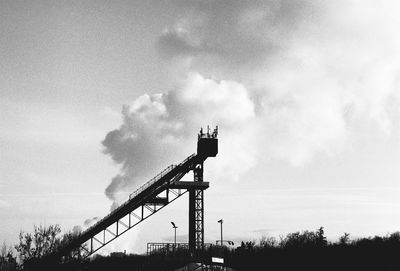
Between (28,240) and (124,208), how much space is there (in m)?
34.1

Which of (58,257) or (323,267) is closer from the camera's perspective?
(323,267)

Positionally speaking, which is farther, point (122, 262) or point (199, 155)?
point (122, 262)

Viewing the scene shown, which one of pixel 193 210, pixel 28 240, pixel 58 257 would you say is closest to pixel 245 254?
pixel 193 210

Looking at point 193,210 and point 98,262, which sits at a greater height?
point 193,210

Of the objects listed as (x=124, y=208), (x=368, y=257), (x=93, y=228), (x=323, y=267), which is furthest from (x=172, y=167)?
(x=368, y=257)

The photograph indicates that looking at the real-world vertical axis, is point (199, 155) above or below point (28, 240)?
above

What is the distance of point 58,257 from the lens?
4606 centimetres

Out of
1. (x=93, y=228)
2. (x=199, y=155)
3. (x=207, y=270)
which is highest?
(x=199, y=155)

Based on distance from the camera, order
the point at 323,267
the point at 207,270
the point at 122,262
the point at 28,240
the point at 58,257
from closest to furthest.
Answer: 1. the point at 207,270
2. the point at 323,267
3. the point at 58,257
4. the point at 122,262
5. the point at 28,240

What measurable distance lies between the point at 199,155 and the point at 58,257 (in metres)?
19.4

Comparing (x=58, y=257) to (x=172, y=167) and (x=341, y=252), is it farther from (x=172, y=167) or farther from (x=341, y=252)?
(x=341, y=252)

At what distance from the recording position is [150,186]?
1743 inches

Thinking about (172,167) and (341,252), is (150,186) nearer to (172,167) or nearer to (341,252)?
(172,167)

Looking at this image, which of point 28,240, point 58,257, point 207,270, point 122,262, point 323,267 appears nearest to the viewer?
point 207,270
